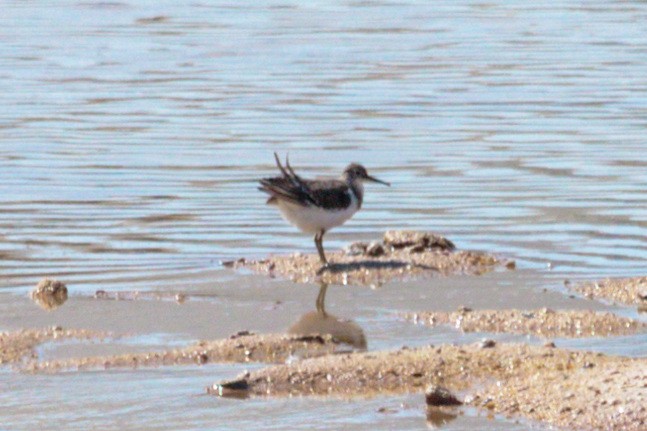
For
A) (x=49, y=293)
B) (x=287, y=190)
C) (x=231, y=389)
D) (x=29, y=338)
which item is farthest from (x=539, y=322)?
(x=49, y=293)

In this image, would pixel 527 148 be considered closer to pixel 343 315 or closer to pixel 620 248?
pixel 620 248

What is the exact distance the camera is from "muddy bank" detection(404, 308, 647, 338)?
9.41 metres

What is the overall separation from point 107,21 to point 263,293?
56.7 ft

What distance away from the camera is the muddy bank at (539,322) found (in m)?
9.41

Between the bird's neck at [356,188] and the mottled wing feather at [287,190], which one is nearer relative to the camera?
the mottled wing feather at [287,190]

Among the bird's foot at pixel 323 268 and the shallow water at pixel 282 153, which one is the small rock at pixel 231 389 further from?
the bird's foot at pixel 323 268

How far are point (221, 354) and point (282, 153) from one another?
23.9 feet

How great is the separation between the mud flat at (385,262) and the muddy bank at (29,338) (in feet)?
7.05

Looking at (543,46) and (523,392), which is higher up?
(543,46)

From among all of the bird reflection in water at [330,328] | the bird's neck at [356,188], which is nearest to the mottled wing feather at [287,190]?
the bird's neck at [356,188]

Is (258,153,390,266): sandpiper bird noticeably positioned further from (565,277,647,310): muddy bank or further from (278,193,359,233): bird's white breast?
(565,277,647,310): muddy bank

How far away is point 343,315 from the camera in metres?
10.1

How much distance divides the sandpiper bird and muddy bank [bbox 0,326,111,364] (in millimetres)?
2479

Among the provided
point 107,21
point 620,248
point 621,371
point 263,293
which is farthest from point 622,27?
point 621,371
